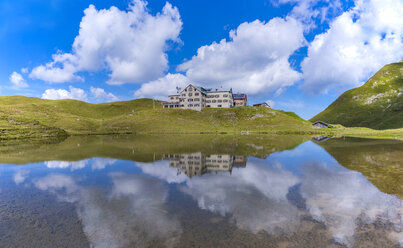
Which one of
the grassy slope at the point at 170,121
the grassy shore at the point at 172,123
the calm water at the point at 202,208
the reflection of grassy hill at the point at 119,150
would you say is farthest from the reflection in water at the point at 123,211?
the grassy slope at the point at 170,121

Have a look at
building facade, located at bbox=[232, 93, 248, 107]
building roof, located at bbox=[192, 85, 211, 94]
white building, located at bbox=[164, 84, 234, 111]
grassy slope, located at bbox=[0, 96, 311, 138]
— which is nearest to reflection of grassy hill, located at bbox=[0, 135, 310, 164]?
grassy slope, located at bbox=[0, 96, 311, 138]

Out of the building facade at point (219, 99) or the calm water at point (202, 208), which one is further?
the building facade at point (219, 99)

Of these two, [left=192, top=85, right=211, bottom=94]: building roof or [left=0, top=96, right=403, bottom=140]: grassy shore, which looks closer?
[left=0, top=96, right=403, bottom=140]: grassy shore

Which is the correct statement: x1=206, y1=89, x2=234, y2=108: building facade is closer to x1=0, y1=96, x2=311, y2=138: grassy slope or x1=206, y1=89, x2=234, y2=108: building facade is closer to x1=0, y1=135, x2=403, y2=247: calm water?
x1=0, y1=96, x2=311, y2=138: grassy slope

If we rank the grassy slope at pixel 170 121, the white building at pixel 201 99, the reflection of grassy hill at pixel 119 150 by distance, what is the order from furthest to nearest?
the white building at pixel 201 99, the grassy slope at pixel 170 121, the reflection of grassy hill at pixel 119 150

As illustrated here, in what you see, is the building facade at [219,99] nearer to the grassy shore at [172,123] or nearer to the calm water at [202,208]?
the grassy shore at [172,123]

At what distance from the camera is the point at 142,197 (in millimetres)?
14562

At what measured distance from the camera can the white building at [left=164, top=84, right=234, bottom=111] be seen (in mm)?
139375

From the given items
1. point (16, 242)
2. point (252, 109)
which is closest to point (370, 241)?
point (16, 242)

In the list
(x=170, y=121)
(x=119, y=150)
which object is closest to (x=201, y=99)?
(x=170, y=121)

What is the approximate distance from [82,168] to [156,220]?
720 inches

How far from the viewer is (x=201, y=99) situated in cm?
13950

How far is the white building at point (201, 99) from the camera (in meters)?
139

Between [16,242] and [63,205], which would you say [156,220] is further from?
[63,205]
